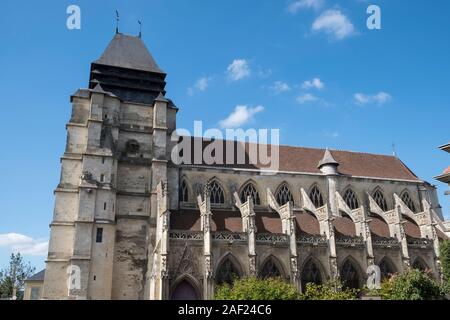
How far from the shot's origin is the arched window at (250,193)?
1286 inches

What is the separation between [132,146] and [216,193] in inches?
280

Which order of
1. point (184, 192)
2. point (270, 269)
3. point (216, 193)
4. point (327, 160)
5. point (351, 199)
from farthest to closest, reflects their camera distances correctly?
point (327, 160)
point (351, 199)
point (216, 193)
point (184, 192)
point (270, 269)

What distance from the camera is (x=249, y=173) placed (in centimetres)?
3306

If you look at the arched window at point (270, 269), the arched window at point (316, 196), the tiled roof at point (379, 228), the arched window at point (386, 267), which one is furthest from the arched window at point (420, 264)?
the arched window at point (270, 269)

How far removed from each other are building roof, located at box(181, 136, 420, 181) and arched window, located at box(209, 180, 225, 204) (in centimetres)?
161

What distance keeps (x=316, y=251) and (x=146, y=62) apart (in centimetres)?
1972

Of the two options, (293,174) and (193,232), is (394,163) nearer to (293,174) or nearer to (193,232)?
(293,174)

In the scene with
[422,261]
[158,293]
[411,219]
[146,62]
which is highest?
[146,62]

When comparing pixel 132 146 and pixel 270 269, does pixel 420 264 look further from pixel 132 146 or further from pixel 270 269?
pixel 132 146

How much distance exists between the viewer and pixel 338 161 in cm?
3756

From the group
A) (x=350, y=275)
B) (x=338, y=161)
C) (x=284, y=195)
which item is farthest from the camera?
(x=338, y=161)

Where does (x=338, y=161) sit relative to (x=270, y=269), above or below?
above

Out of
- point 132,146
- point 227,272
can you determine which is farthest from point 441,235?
point 132,146
